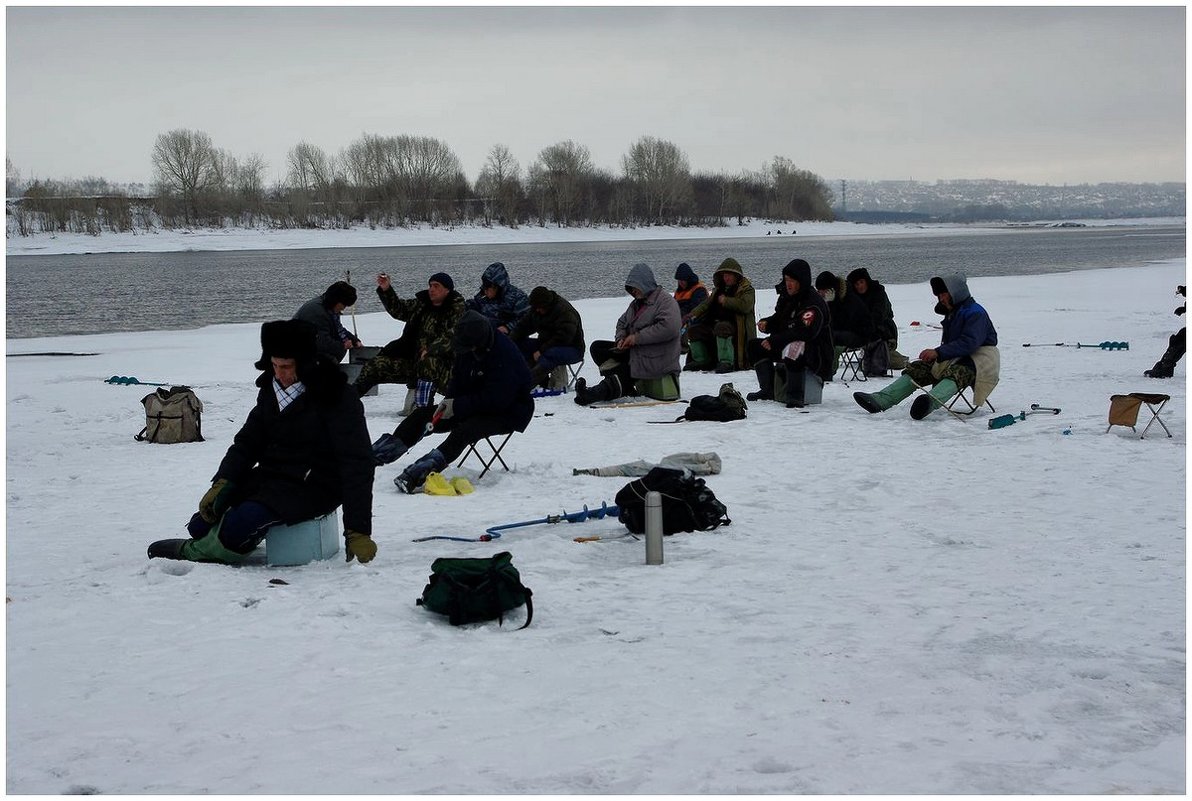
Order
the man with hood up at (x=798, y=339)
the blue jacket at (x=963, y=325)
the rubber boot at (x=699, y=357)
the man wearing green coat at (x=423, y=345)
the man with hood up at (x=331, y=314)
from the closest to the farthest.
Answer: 1. the blue jacket at (x=963, y=325)
2. the man wearing green coat at (x=423, y=345)
3. the man with hood up at (x=331, y=314)
4. the man with hood up at (x=798, y=339)
5. the rubber boot at (x=699, y=357)

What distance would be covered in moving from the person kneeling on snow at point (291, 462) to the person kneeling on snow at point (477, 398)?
198cm

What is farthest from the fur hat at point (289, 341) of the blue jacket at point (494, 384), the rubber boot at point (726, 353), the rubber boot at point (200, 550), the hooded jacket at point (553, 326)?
the rubber boot at point (726, 353)

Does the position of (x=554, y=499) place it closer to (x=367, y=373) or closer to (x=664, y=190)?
(x=367, y=373)

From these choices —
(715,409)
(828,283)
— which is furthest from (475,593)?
(828,283)

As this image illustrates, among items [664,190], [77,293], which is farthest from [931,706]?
A: [664,190]

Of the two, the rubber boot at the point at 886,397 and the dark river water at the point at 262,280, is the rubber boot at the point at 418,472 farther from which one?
the dark river water at the point at 262,280

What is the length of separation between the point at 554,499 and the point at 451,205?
11090 cm

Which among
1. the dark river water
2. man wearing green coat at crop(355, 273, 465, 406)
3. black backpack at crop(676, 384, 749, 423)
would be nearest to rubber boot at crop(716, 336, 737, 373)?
black backpack at crop(676, 384, 749, 423)

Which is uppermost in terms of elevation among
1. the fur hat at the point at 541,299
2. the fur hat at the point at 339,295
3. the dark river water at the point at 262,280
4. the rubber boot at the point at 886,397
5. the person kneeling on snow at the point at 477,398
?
the fur hat at the point at 339,295

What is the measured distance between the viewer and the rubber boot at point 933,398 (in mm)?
10297

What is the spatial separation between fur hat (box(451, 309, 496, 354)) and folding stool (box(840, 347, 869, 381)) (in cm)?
591

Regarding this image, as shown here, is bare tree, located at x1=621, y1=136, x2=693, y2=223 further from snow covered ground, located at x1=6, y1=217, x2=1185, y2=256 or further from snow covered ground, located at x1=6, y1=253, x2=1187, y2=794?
snow covered ground, located at x1=6, y1=253, x2=1187, y2=794

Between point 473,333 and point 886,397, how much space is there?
4.33 meters

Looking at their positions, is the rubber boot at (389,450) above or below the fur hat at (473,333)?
below
